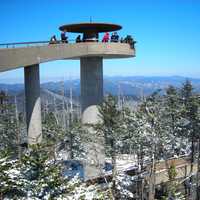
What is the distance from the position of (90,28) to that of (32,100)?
23.5 ft

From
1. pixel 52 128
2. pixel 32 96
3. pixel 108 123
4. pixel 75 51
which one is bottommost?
pixel 52 128

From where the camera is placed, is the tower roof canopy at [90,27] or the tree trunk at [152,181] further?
the tower roof canopy at [90,27]

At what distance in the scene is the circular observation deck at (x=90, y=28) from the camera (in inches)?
1086

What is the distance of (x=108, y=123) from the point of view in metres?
24.8

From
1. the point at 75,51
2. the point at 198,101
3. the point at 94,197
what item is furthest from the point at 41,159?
the point at 198,101

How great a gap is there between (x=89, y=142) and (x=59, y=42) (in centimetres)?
800

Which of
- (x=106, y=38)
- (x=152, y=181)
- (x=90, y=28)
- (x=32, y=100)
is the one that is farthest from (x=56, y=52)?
(x=152, y=181)

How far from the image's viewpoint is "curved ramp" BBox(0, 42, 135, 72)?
23.3m

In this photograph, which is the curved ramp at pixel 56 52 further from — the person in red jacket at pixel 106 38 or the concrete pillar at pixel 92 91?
the concrete pillar at pixel 92 91

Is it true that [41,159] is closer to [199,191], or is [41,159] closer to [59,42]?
[59,42]

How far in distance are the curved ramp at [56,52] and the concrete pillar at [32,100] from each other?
1072 mm

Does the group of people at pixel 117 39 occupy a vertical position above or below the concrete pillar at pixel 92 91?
above

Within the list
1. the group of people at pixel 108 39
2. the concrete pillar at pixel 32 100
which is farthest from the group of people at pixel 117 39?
the concrete pillar at pixel 32 100

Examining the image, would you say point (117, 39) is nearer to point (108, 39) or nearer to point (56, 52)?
point (108, 39)
